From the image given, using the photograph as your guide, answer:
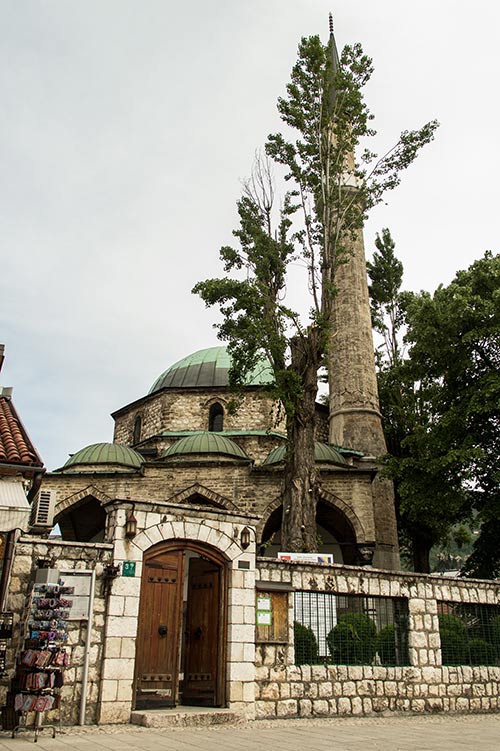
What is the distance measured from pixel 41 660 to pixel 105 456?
1386 centimetres

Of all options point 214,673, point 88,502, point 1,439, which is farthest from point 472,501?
point 1,439

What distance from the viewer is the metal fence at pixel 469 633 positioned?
30.2 feet

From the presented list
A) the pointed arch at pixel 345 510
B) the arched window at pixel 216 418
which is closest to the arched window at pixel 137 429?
the arched window at pixel 216 418

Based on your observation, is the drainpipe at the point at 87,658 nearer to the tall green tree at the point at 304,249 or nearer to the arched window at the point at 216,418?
the tall green tree at the point at 304,249

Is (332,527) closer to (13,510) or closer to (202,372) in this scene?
(202,372)

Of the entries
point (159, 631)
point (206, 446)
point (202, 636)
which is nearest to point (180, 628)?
point (159, 631)

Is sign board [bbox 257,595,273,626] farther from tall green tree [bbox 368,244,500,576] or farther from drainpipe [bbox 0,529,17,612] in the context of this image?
tall green tree [bbox 368,244,500,576]

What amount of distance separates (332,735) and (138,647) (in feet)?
7.20

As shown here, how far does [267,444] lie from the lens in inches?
842

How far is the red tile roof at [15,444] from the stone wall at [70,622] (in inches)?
43.9

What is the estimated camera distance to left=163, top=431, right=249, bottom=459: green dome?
62.2 feet

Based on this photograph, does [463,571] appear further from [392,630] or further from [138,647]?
[138,647]

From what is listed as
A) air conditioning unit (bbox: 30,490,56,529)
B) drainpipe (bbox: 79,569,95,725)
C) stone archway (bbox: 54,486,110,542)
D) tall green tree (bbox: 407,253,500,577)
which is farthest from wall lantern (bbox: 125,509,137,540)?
stone archway (bbox: 54,486,110,542)

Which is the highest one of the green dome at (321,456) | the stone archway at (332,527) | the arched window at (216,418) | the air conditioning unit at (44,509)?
the arched window at (216,418)
